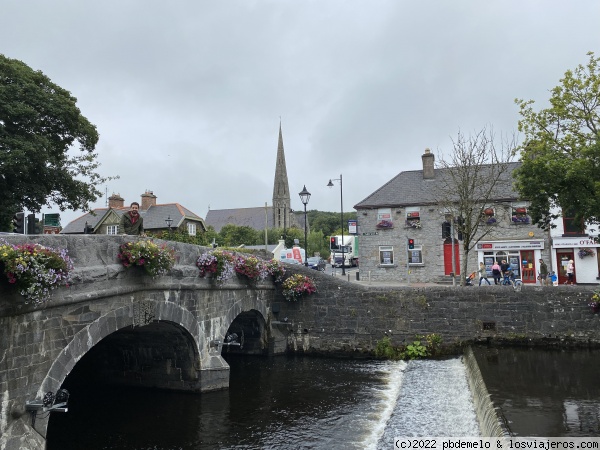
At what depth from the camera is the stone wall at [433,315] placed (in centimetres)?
1584

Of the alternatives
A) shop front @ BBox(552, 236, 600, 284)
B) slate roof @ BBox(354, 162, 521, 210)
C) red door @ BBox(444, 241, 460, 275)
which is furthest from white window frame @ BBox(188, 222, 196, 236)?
shop front @ BBox(552, 236, 600, 284)

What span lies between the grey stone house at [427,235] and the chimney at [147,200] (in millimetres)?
25471

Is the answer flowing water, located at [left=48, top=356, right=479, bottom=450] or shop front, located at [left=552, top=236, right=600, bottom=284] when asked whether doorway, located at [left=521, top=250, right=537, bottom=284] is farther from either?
flowing water, located at [left=48, top=356, right=479, bottom=450]

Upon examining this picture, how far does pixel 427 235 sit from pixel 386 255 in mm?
3146

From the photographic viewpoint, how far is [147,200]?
162 feet

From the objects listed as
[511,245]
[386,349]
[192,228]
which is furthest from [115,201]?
[386,349]

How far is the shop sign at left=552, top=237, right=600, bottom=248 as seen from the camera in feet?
91.9

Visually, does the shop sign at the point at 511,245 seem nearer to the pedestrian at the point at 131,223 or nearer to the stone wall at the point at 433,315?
the stone wall at the point at 433,315

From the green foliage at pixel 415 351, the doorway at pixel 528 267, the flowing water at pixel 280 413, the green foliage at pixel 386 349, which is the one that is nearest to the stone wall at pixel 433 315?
the green foliage at pixel 386 349

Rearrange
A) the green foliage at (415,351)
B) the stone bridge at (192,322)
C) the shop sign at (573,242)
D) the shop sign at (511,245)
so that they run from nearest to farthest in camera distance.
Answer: the stone bridge at (192,322) < the green foliage at (415,351) < the shop sign at (573,242) < the shop sign at (511,245)

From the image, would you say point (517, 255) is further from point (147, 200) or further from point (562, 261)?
point (147, 200)

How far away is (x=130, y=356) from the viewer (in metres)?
12.7

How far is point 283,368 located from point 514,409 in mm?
7950

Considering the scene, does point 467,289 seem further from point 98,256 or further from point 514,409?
point 98,256
